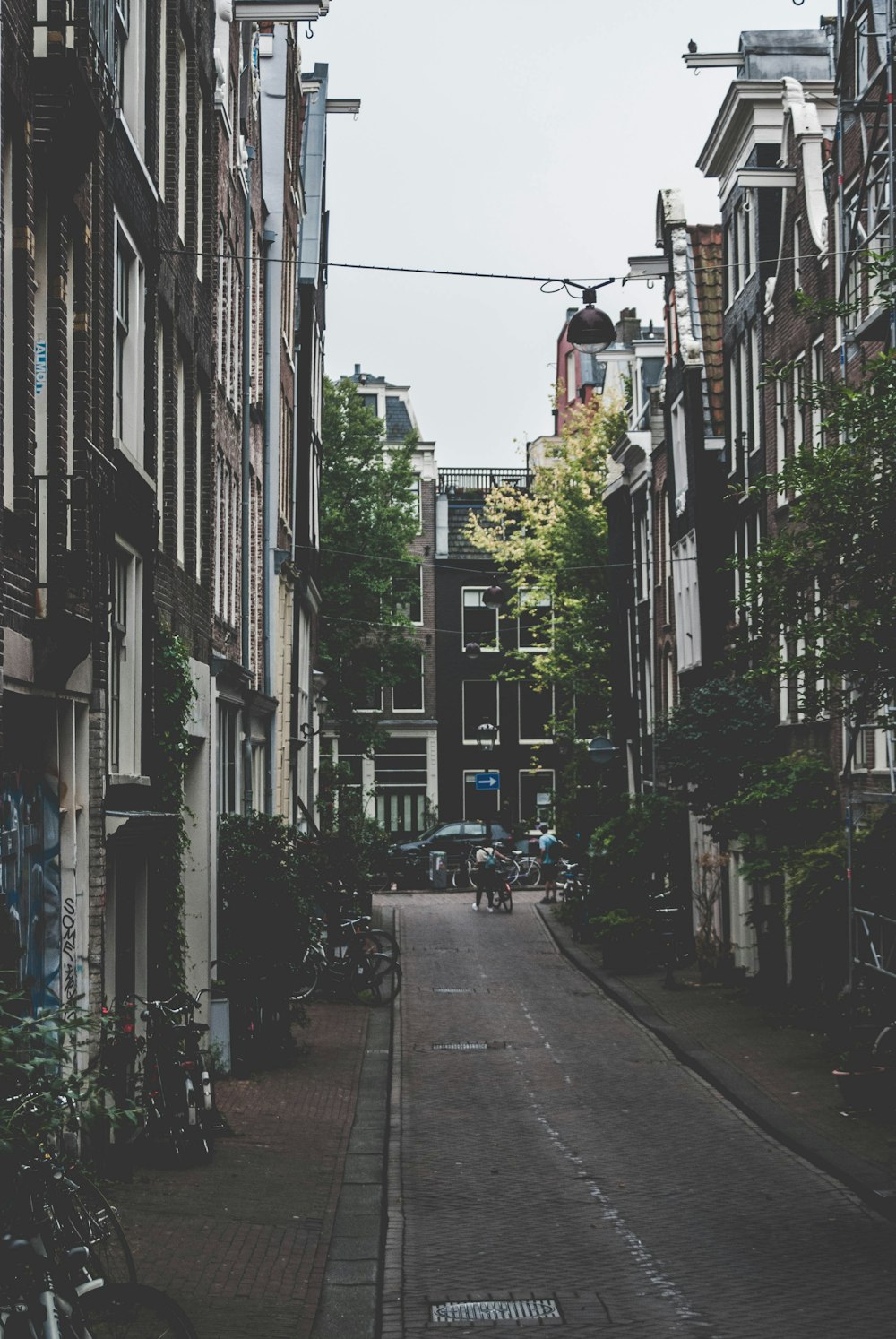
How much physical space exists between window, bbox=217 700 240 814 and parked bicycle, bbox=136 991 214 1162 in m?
8.45

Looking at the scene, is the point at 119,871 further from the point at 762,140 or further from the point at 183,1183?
the point at 762,140

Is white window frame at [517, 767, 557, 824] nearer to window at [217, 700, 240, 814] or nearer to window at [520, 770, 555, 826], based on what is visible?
window at [520, 770, 555, 826]

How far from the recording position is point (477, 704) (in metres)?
59.6

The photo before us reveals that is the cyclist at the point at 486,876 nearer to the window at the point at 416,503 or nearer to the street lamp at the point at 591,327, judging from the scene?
the window at the point at 416,503

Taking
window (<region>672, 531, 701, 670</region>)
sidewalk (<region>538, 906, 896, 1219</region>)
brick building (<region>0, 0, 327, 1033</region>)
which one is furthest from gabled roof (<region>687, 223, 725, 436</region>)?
sidewalk (<region>538, 906, 896, 1219</region>)

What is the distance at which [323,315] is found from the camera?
41812mm

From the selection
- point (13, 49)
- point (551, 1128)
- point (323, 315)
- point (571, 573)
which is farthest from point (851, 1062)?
point (571, 573)

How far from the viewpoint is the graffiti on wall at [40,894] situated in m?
10.3

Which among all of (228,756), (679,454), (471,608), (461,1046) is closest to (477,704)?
(471,608)

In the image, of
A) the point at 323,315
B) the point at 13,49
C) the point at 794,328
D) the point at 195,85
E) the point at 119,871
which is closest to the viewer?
the point at 13,49

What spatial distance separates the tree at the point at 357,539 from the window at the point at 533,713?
742cm

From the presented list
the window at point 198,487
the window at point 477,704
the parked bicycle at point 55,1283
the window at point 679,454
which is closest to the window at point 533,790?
the window at point 477,704

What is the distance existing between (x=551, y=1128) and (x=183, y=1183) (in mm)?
3840

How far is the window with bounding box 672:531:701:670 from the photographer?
1233 inches
